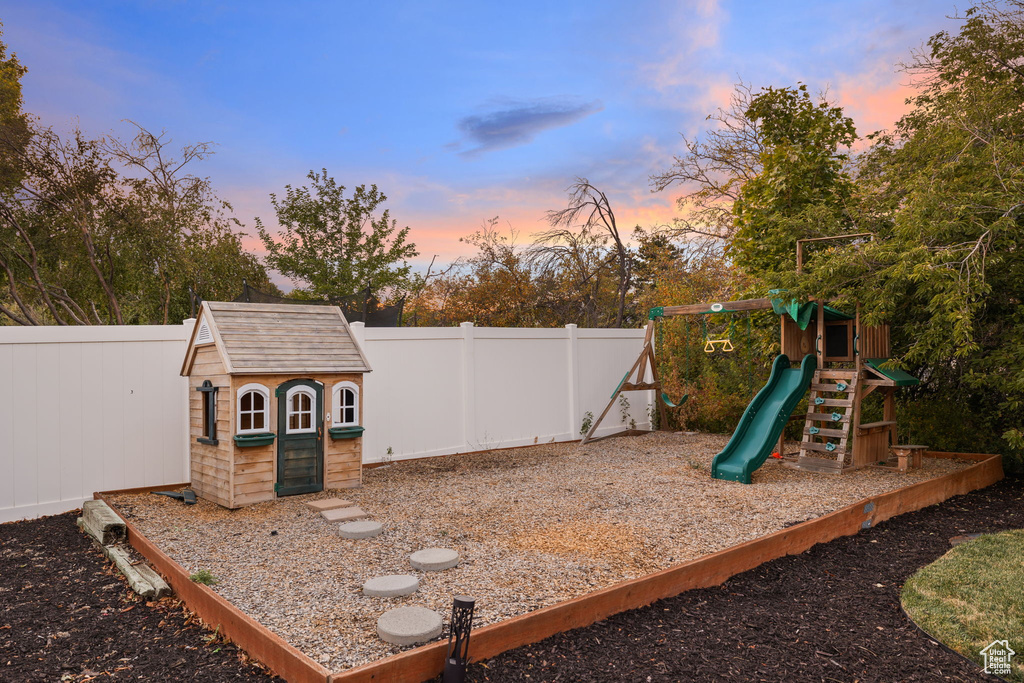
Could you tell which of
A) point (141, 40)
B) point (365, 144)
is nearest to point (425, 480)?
point (365, 144)

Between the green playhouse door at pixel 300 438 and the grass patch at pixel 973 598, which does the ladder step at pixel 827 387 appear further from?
the green playhouse door at pixel 300 438

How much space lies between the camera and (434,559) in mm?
4039

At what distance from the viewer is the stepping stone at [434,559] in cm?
397

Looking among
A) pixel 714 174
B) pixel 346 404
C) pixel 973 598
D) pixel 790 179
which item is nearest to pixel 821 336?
pixel 790 179

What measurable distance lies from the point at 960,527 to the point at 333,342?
6274mm

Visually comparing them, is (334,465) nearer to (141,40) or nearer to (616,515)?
(616,515)

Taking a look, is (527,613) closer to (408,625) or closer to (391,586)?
(408,625)

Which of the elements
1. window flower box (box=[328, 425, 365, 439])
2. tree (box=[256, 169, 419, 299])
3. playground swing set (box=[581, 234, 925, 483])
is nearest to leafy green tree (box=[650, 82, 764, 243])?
tree (box=[256, 169, 419, 299])

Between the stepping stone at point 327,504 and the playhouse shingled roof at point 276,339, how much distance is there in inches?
48.6

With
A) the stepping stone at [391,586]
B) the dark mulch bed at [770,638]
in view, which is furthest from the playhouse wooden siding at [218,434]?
the dark mulch bed at [770,638]

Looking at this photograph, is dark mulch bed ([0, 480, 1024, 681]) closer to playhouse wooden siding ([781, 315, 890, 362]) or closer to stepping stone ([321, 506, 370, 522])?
stepping stone ([321, 506, 370, 522])

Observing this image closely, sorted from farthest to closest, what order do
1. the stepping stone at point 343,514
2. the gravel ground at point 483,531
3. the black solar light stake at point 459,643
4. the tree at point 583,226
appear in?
the tree at point 583,226 → the stepping stone at point 343,514 → the gravel ground at point 483,531 → the black solar light stake at point 459,643

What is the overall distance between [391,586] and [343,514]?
73.0 inches

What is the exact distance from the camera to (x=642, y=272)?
736 inches
